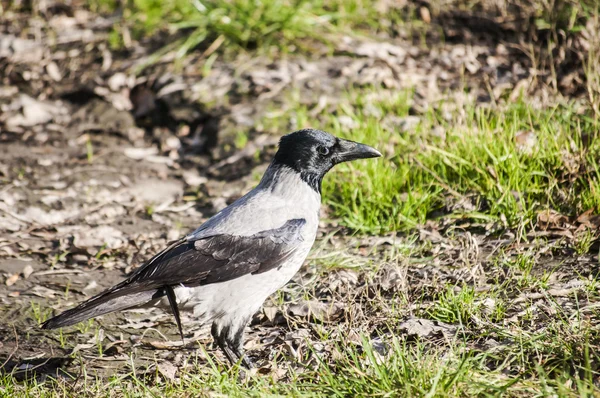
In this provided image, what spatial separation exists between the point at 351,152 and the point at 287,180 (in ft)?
1.64

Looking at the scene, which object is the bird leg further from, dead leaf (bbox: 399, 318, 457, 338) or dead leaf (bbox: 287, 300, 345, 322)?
dead leaf (bbox: 399, 318, 457, 338)

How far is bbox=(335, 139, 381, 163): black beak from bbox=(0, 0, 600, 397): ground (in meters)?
0.72

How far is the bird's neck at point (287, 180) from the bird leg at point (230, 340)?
967mm

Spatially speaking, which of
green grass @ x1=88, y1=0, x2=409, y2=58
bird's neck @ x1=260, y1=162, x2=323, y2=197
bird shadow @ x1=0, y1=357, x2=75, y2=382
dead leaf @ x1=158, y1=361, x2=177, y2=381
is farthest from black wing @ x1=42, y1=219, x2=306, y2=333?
green grass @ x1=88, y1=0, x2=409, y2=58

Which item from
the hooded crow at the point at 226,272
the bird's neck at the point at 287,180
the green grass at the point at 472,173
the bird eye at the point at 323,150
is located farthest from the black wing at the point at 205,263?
the green grass at the point at 472,173

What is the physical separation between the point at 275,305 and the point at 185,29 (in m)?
4.91

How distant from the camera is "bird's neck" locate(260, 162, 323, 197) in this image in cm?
455

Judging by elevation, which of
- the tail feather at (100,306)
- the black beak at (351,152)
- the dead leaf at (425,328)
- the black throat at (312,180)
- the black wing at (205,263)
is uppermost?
the black beak at (351,152)

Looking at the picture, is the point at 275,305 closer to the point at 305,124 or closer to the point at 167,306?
the point at 167,306

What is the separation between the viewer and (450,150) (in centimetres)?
541

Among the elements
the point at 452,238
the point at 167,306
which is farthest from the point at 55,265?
the point at 452,238

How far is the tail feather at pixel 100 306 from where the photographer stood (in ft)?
12.3

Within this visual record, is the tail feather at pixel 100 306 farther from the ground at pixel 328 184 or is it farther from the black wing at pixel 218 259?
the ground at pixel 328 184

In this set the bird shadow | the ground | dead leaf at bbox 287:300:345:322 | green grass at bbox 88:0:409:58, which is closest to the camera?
the ground
